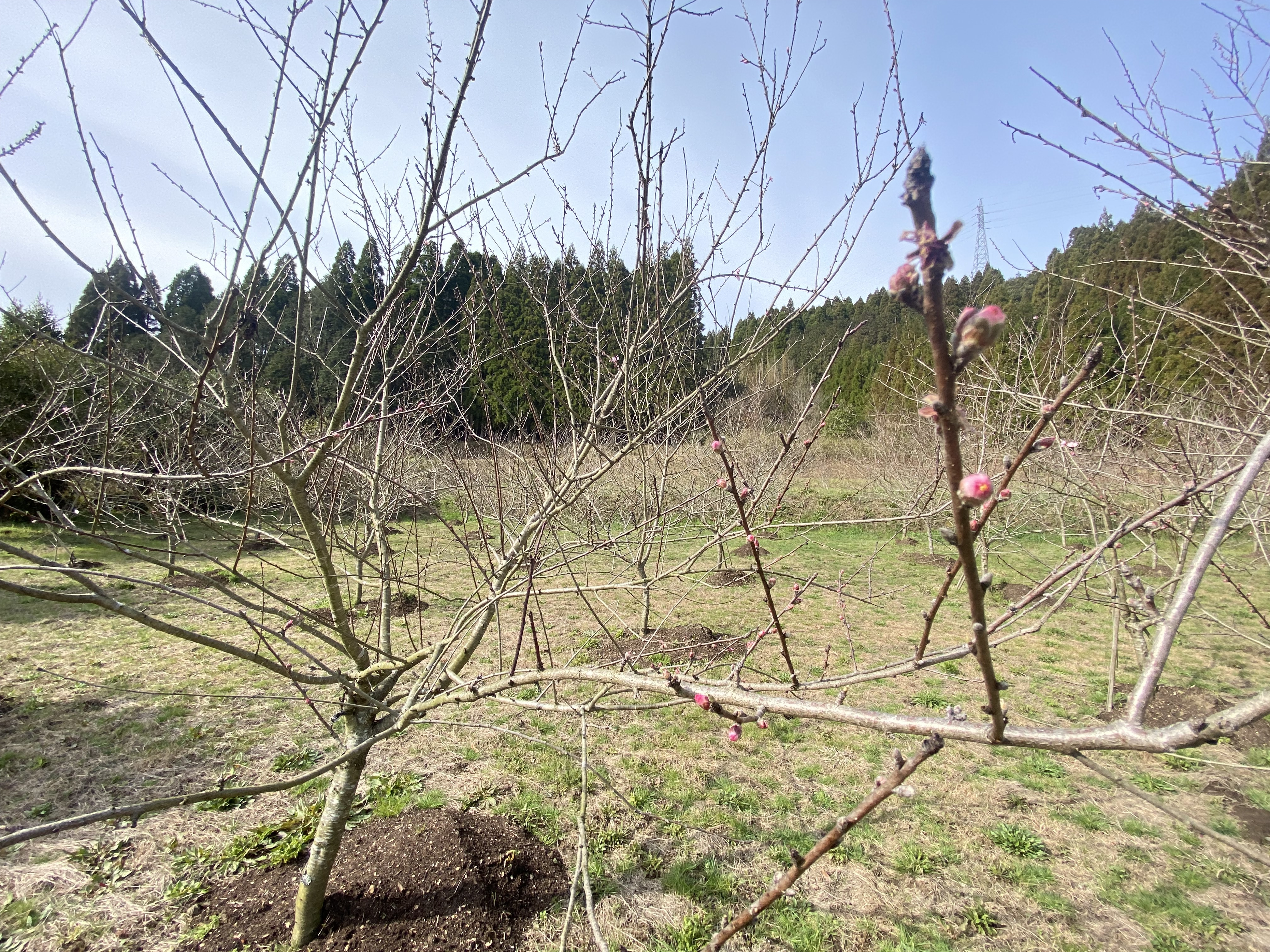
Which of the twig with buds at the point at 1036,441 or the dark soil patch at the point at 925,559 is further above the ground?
the twig with buds at the point at 1036,441

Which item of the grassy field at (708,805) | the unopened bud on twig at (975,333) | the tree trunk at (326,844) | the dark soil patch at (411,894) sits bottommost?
the grassy field at (708,805)

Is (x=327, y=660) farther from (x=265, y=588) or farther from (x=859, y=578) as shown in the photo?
(x=859, y=578)

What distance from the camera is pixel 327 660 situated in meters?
5.72

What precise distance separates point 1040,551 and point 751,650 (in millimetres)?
11615

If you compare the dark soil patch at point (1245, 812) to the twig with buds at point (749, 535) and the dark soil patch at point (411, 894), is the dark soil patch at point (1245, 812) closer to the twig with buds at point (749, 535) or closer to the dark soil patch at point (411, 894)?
the dark soil patch at point (411, 894)

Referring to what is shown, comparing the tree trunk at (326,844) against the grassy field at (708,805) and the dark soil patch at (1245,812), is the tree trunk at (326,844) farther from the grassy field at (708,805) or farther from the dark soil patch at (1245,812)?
the dark soil patch at (1245,812)

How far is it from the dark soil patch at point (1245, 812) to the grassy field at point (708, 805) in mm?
23

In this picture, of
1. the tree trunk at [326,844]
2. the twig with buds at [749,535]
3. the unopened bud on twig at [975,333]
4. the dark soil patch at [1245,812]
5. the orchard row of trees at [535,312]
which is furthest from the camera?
the dark soil patch at [1245,812]

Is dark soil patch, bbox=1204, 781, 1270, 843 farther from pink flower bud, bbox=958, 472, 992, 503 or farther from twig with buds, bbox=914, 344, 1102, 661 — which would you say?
pink flower bud, bbox=958, 472, 992, 503

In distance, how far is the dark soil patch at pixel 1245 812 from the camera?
10.7 ft

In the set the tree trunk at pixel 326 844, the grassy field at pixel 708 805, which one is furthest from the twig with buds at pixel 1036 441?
the tree trunk at pixel 326 844

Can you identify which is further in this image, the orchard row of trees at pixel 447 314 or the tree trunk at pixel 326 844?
the tree trunk at pixel 326 844

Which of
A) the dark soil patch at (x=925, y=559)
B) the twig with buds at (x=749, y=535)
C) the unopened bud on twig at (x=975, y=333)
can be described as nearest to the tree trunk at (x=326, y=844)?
the twig with buds at (x=749, y=535)

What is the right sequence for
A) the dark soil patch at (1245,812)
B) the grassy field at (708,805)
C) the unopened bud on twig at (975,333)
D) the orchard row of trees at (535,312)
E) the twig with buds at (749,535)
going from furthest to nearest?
the dark soil patch at (1245,812) → the grassy field at (708,805) → the orchard row of trees at (535,312) → the twig with buds at (749,535) → the unopened bud on twig at (975,333)
